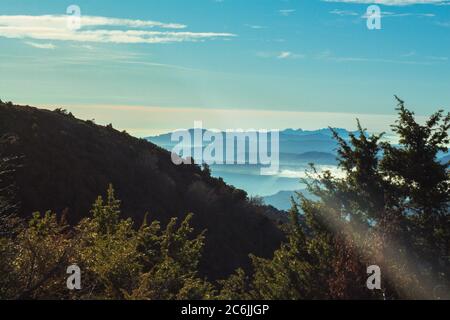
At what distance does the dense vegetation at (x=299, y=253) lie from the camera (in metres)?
10.6

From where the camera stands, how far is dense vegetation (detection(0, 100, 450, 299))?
34.7 feet

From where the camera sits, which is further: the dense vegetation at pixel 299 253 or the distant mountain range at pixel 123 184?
the distant mountain range at pixel 123 184

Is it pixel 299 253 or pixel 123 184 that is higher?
pixel 123 184

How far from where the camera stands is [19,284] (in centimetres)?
1071

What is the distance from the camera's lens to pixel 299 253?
41.1 ft

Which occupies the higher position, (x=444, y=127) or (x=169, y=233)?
(x=444, y=127)

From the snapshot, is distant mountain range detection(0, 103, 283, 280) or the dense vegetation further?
distant mountain range detection(0, 103, 283, 280)

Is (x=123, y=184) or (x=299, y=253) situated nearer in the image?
(x=299, y=253)

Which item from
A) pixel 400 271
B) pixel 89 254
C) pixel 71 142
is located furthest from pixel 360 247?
pixel 71 142

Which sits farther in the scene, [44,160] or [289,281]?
[44,160]
